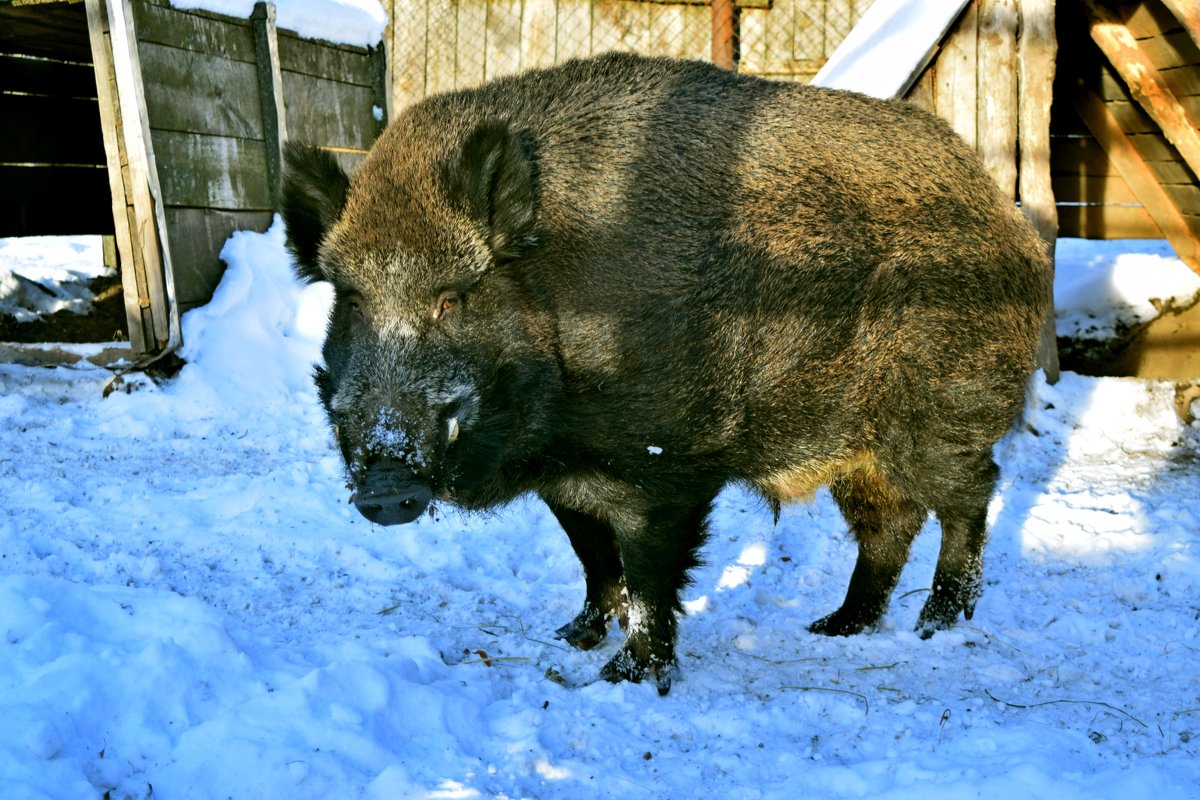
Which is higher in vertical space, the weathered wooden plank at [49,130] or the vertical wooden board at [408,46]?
the vertical wooden board at [408,46]

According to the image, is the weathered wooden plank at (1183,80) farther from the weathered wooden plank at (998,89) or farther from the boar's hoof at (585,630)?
the boar's hoof at (585,630)

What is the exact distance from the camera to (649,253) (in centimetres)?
343

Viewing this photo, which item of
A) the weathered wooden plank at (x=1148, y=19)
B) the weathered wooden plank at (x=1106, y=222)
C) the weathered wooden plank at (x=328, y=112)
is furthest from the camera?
the weathered wooden plank at (x=1106, y=222)

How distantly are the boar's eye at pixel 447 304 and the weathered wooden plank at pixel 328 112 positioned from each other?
4976 mm

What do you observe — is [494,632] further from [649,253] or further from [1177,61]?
[1177,61]

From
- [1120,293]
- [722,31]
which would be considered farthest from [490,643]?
[722,31]

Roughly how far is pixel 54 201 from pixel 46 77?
1055 mm

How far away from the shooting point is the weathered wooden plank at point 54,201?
901cm

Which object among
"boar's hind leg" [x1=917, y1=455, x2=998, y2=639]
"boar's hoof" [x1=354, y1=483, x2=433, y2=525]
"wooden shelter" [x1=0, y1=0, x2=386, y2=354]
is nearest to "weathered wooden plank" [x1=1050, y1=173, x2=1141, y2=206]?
"boar's hind leg" [x1=917, y1=455, x2=998, y2=639]

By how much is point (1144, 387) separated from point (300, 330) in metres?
5.62

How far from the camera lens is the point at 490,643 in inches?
152

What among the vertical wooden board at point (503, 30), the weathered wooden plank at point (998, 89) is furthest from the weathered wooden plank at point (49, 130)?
the weathered wooden plank at point (998, 89)

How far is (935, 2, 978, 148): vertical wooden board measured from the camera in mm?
6914

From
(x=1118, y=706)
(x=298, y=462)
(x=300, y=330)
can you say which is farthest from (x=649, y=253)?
(x=300, y=330)
